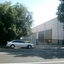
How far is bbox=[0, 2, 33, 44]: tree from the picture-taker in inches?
1358

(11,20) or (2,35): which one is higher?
(11,20)

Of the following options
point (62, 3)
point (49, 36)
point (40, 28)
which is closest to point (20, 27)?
point (62, 3)

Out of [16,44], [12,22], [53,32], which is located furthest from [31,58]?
[53,32]

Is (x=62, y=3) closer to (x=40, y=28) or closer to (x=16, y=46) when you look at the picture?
(x=16, y=46)

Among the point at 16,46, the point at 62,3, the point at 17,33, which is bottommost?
the point at 16,46

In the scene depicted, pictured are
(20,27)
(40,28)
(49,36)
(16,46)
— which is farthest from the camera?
(40,28)

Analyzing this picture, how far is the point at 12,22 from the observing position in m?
35.0

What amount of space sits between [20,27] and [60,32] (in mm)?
18165

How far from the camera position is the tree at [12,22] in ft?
113

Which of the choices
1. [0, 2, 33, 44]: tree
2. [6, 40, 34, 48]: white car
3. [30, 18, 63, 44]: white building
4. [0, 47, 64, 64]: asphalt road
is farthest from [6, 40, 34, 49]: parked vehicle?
[30, 18, 63, 44]: white building

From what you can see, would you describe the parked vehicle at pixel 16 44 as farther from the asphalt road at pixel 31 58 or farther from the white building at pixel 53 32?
the white building at pixel 53 32

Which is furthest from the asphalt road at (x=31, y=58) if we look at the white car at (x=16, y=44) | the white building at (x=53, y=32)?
the white building at (x=53, y=32)

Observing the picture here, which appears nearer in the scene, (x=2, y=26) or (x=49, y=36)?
(x=2, y=26)

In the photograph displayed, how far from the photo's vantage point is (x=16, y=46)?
1260 inches
